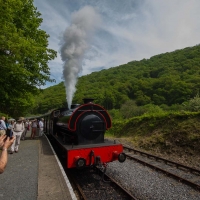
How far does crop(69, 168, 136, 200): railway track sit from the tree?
584 centimetres

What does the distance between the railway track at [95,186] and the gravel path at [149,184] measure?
1.11ft

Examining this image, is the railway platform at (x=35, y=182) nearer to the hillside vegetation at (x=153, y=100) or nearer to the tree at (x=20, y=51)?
the tree at (x=20, y=51)

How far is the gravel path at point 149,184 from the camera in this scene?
16.5 feet

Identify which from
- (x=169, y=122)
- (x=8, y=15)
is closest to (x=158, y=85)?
(x=169, y=122)

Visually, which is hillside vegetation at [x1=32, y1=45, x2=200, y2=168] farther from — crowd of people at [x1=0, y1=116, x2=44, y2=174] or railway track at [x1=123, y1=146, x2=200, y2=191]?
crowd of people at [x1=0, y1=116, x2=44, y2=174]

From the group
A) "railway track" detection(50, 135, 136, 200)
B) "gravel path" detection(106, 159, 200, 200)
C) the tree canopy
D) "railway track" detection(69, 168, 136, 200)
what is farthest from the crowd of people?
the tree canopy

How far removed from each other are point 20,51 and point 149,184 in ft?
25.7

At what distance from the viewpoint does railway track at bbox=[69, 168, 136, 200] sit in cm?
492

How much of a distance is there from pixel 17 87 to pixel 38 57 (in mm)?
2306

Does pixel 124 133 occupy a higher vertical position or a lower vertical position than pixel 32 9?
lower

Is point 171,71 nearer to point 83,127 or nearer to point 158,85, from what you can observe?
point 158,85

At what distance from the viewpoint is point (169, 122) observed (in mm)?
13172

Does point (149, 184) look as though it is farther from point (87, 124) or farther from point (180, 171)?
point (87, 124)

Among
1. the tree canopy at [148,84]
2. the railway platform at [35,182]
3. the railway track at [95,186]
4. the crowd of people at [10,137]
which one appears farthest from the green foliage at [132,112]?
the railway platform at [35,182]
